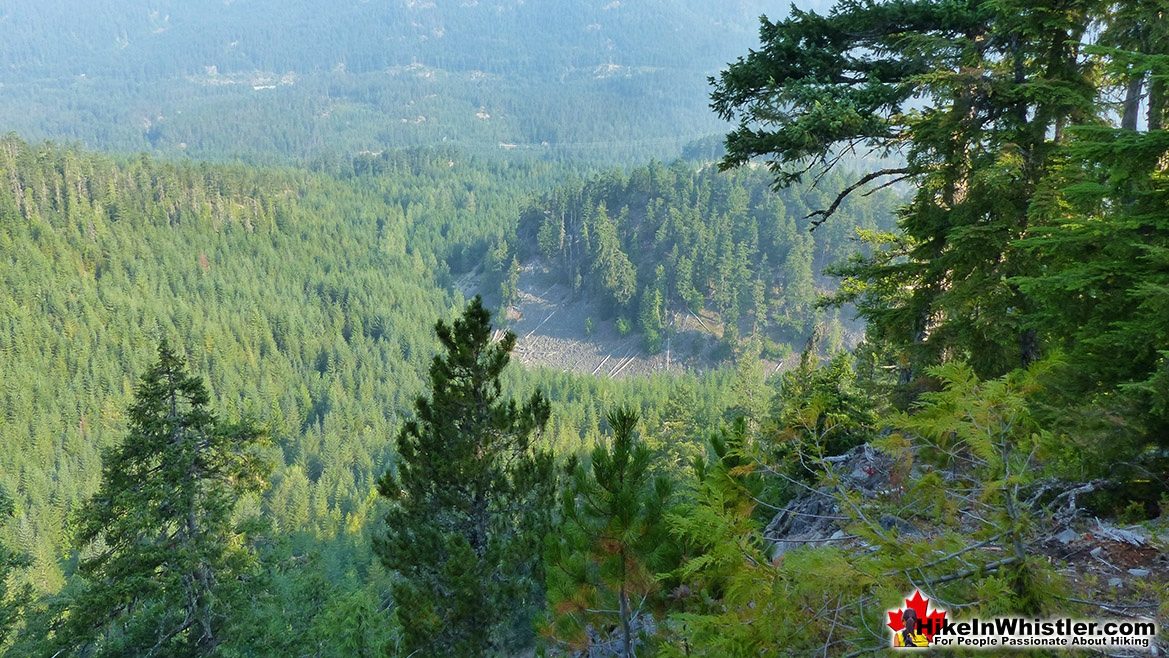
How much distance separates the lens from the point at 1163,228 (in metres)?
4.83

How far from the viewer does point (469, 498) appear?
36.4 ft

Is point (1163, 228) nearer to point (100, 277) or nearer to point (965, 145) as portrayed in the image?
point (965, 145)

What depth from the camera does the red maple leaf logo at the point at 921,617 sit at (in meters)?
3.45

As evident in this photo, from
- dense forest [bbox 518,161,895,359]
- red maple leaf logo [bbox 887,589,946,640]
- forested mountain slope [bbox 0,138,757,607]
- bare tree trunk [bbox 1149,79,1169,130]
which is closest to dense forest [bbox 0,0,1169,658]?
red maple leaf logo [bbox 887,589,946,640]

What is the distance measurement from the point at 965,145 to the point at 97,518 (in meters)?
16.0

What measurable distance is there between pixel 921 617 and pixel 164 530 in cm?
1453

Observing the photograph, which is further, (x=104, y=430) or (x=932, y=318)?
(x=104, y=430)

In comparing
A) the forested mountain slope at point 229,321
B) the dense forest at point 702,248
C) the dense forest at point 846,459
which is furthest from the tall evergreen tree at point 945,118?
the dense forest at point 702,248

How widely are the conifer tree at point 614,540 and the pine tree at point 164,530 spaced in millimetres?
9543

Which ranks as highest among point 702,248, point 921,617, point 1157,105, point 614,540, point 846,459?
point 1157,105

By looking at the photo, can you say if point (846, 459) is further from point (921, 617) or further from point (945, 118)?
point (921, 617)

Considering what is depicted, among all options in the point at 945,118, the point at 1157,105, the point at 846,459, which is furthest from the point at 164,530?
the point at 1157,105

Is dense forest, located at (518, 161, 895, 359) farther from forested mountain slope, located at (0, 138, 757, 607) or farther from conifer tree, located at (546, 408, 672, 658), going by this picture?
conifer tree, located at (546, 408, 672, 658)

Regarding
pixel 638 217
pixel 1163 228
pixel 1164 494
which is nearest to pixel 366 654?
pixel 1164 494
